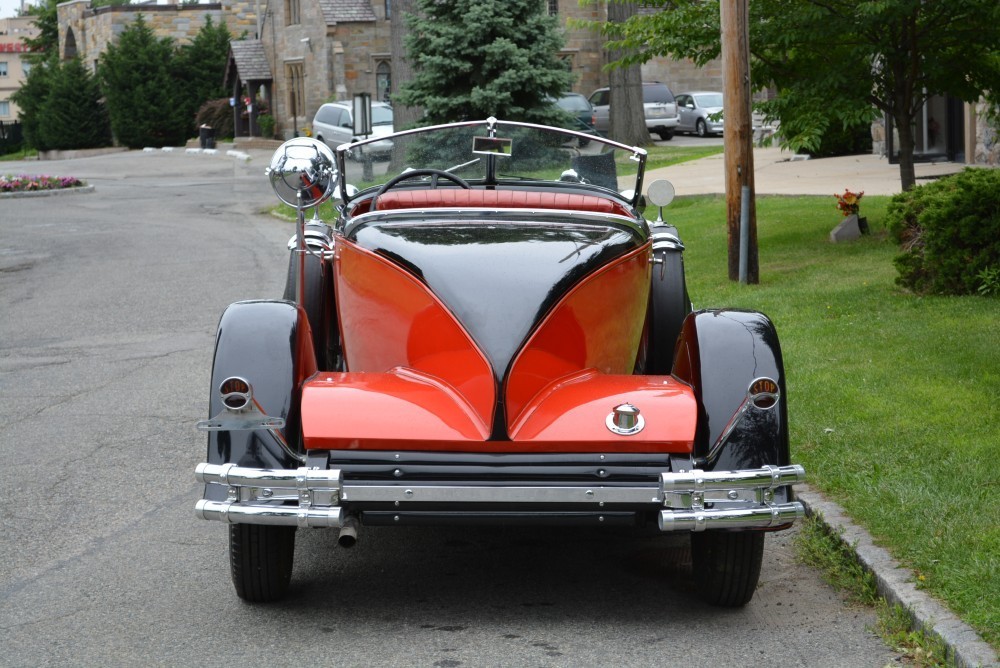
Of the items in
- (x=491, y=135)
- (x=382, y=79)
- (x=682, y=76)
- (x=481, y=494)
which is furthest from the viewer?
(x=682, y=76)

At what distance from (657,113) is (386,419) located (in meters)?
33.4

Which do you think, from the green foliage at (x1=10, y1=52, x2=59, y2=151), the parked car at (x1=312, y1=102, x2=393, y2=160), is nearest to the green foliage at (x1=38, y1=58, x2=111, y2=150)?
the green foliage at (x1=10, y1=52, x2=59, y2=151)

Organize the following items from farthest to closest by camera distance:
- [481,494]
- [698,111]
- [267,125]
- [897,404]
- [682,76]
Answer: [682,76], [267,125], [698,111], [897,404], [481,494]

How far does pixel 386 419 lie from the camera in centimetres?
422

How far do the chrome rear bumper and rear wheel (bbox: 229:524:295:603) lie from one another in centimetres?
31

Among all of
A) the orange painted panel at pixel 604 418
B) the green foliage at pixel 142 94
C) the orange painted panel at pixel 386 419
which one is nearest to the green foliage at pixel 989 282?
the orange painted panel at pixel 604 418

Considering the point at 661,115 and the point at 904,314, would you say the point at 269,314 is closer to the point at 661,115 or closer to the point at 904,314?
the point at 904,314

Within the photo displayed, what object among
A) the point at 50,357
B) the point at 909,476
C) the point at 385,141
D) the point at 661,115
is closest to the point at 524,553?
the point at 909,476

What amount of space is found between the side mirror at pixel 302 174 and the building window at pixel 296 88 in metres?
40.4

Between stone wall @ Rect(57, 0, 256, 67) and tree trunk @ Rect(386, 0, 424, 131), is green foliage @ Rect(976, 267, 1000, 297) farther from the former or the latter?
stone wall @ Rect(57, 0, 256, 67)

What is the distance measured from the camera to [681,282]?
20.9 feet

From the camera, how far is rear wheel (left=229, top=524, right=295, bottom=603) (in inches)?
175

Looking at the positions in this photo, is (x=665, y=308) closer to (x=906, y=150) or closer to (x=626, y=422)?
(x=626, y=422)

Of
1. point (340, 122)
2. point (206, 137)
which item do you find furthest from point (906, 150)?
point (206, 137)
